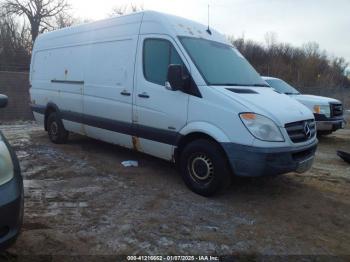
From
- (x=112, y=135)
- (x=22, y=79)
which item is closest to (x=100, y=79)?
(x=112, y=135)

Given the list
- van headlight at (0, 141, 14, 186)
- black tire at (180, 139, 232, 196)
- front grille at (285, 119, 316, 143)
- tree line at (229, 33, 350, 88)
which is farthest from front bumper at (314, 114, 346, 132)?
tree line at (229, 33, 350, 88)

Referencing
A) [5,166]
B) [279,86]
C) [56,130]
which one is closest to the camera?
[5,166]

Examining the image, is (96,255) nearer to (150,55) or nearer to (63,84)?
(150,55)

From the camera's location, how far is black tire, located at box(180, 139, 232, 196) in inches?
203

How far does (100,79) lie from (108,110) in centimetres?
65

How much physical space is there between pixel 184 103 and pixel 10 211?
3059 millimetres

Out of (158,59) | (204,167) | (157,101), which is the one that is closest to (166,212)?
(204,167)

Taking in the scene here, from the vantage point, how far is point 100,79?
23.5 feet

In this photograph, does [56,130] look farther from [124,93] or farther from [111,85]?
[124,93]

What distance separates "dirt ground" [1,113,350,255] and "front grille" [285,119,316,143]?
88 centimetres

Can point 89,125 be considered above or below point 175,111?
below

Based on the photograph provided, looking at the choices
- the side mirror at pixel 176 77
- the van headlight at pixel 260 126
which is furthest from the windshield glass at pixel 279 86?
the van headlight at pixel 260 126

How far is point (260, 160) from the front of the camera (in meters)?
4.85

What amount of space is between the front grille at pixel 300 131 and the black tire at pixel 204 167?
94 cm
